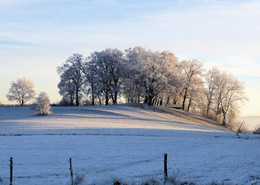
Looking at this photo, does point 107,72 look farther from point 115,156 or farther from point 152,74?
point 115,156

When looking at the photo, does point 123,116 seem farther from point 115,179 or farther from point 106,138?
point 115,179

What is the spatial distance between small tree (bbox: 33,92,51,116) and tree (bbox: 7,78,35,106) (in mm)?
31169

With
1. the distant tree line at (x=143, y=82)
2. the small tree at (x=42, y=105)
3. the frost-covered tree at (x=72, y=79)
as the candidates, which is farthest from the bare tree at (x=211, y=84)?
the small tree at (x=42, y=105)

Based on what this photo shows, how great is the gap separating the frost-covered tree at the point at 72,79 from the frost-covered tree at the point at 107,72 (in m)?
2.17

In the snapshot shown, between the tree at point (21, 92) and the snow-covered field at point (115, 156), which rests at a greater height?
the tree at point (21, 92)

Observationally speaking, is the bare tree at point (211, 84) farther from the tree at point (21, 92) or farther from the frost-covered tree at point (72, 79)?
the tree at point (21, 92)

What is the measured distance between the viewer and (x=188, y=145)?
1134 inches

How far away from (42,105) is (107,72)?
23.5m

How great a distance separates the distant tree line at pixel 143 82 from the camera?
2785 inches

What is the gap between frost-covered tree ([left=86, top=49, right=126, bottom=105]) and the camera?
72500 mm

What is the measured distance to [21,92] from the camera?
84438 millimetres

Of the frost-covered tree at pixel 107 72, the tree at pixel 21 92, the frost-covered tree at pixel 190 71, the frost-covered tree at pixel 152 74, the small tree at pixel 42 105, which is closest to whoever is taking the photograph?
the small tree at pixel 42 105

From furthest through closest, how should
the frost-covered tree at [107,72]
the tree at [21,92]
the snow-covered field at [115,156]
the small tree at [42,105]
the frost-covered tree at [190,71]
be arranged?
the tree at [21,92]
the frost-covered tree at [190,71]
the frost-covered tree at [107,72]
the small tree at [42,105]
the snow-covered field at [115,156]


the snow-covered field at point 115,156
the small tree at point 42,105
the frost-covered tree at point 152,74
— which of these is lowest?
the snow-covered field at point 115,156
